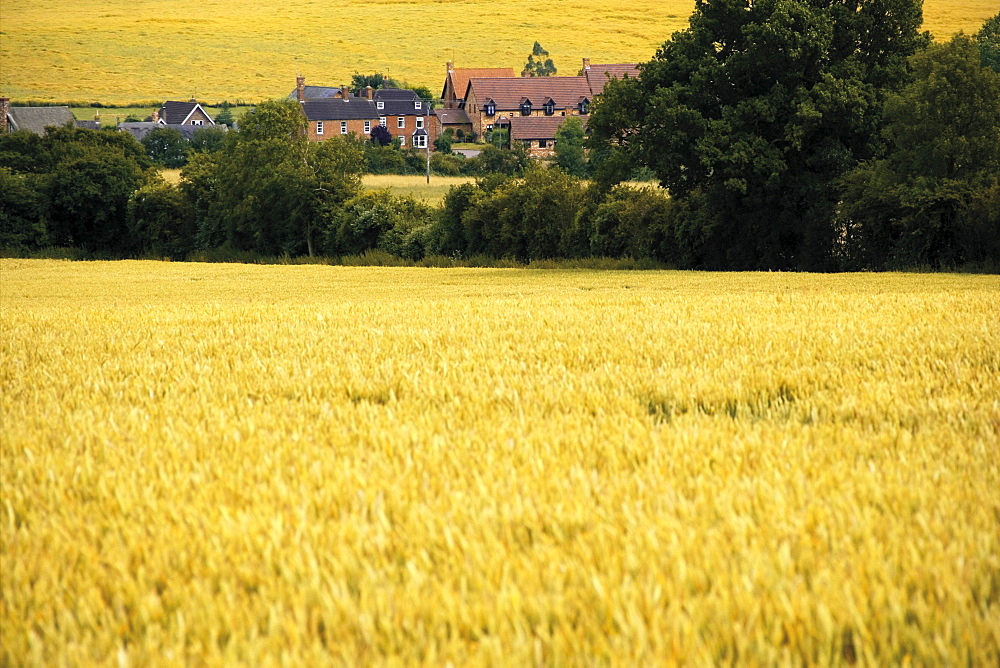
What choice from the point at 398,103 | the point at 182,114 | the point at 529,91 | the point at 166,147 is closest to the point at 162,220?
the point at 166,147

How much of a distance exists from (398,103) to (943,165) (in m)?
139

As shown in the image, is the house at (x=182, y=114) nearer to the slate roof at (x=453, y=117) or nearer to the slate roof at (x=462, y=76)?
the slate roof at (x=453, y=117)

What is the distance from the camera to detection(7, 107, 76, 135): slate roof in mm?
120688

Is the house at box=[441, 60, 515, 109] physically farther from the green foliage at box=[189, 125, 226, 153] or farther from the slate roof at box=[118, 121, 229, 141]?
the green foliage at box=[189, 125, 226, 153]

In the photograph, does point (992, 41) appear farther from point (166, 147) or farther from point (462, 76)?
point (462, 76)

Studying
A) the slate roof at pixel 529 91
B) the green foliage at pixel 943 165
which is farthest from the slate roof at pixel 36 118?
the green foliage at pixel 943 165

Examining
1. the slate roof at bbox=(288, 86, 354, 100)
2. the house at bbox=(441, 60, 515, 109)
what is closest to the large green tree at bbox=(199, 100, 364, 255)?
the slate roof at bbox=(288, 86, 354, 100)

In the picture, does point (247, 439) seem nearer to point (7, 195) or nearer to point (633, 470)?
point (633, 470)

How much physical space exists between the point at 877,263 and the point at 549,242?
21.6 m

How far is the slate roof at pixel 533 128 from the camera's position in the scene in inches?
5768

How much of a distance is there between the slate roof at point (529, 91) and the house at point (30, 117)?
2839 inches

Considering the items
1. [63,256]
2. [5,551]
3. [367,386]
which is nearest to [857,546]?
[5,551]

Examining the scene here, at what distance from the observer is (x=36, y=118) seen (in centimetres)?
12625

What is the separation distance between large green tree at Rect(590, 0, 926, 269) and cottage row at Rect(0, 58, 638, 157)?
10040cm
